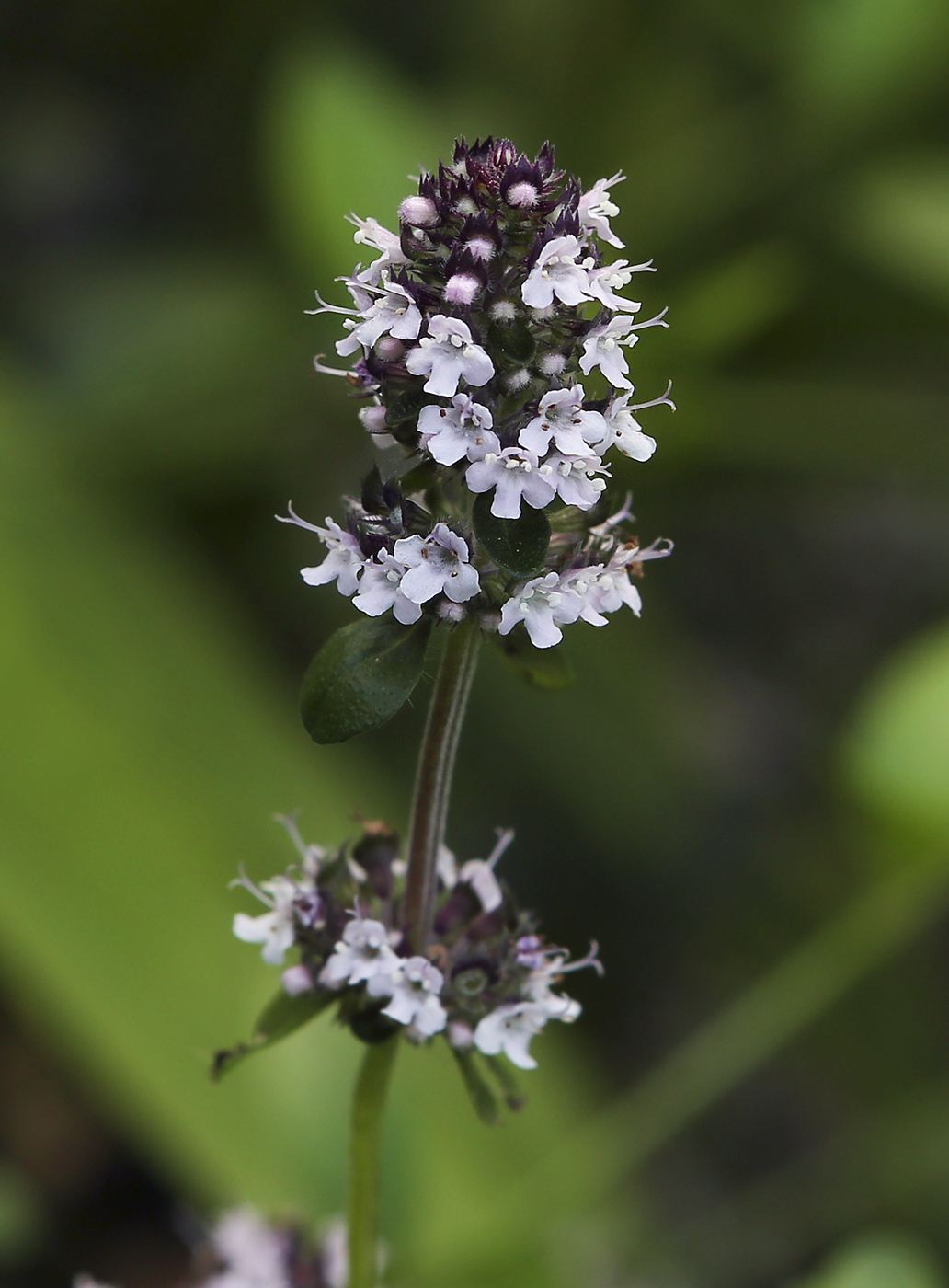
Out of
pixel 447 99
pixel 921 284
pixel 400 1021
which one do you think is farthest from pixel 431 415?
pixel 447 99

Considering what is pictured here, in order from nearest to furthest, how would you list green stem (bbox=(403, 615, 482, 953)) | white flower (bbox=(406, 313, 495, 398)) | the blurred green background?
white flower (bbox=(406, 313, 495, 398)) → green stem (bbox=(403, 615, 482, 953)) → the blurred green background

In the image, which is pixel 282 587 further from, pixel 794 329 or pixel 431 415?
pixel 431 415

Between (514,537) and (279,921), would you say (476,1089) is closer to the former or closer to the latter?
(279,921)

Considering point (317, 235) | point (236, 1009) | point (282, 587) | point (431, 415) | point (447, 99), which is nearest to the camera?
point (431, 415)

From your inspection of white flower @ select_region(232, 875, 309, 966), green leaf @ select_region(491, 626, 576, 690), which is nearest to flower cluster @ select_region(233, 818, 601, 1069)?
white flower @ select_region(232, 875, 309, 966)

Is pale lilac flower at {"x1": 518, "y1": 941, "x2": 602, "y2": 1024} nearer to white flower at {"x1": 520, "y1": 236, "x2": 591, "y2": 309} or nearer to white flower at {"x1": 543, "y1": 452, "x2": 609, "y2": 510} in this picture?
white flower at {"x1": 543, "y1": 452, "x2": 609, "y2": 510}
